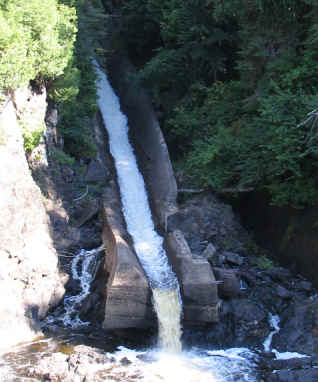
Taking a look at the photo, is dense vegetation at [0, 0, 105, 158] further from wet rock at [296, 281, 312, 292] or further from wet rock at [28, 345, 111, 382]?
wet rock at [296, 281, 312, 292]

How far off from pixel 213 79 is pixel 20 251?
1084 centimetres

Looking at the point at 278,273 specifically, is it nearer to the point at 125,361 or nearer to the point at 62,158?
the point at 125,361

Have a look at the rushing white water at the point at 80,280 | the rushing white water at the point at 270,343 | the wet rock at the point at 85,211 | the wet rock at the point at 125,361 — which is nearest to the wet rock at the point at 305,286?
the rushing white water at the point at 270,343

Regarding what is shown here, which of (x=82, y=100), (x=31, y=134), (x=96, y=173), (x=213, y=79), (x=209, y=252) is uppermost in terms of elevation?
(x=213, y=79)

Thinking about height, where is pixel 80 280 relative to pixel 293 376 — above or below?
above

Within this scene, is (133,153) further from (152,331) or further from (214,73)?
(152,331)

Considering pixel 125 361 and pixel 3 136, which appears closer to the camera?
pixel 125 361

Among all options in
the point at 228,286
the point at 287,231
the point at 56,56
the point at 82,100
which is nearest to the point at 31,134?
the point at 56,56

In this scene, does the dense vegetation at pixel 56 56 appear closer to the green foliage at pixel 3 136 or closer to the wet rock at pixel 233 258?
the green foliage at pixel 3 136

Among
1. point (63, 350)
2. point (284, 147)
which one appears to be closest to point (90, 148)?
point (284, 147)

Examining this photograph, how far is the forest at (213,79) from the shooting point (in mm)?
11750

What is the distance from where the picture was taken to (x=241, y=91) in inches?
634

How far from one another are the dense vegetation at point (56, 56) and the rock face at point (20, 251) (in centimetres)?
104

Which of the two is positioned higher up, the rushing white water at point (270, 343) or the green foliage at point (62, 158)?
the green foliage at point (62, 158)
